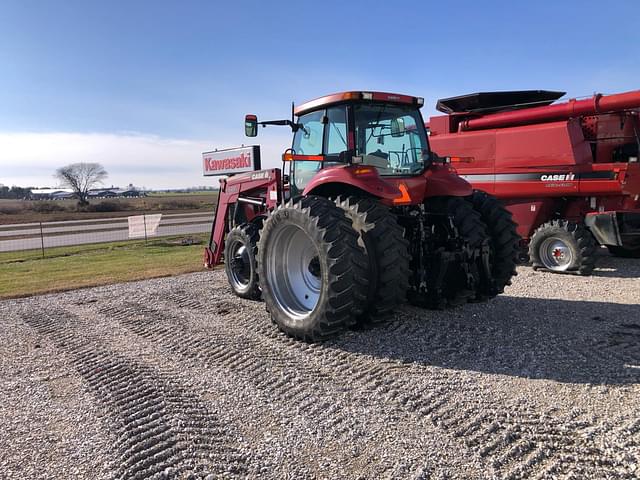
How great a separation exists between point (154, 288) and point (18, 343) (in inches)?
117

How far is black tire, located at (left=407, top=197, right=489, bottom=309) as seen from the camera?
17.7ft

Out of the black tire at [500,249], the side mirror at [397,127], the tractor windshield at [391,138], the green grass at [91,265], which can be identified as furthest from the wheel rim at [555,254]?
the green grass at [91,265]

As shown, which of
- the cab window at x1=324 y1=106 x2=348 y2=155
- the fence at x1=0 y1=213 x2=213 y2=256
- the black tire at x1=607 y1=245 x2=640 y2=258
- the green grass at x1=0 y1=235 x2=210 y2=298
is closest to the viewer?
the cab window at x1=324 y1=106 x2=348 y2=155

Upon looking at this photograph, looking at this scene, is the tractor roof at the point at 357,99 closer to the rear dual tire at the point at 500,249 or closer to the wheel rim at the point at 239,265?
the rear dual tire at the point at 500,249

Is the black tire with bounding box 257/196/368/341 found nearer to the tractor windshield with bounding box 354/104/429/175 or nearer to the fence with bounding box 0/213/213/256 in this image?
the tractor windshield with bounding box 354/104/429/175

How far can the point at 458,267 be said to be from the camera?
18.1 feet

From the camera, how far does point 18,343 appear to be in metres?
5.50

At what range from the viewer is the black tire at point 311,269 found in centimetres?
457

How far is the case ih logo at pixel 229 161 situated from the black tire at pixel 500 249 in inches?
179

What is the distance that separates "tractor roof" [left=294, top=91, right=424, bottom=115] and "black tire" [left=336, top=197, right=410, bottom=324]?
4.39ft

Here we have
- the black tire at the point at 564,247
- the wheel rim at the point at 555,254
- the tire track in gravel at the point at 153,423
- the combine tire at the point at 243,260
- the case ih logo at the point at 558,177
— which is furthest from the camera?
the case ih logo at the point at 558,177

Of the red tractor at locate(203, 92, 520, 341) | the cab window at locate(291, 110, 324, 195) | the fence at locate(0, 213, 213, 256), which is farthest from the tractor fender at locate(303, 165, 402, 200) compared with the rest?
the fence at locate(0, 213, 213, 256)

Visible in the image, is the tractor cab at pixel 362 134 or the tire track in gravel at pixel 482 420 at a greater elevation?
the tractor cab at pixel 362 134

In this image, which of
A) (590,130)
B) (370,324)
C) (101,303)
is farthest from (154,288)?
(590,130)
